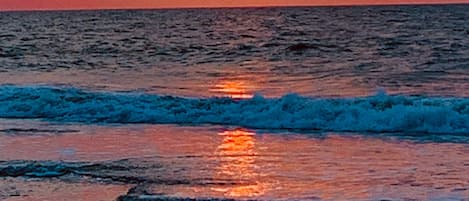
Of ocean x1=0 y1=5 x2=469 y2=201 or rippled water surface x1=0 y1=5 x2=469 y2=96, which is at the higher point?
ocean x1=0 y1=5 x2=469 y2=201

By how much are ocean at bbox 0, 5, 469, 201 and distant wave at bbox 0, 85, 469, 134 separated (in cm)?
3

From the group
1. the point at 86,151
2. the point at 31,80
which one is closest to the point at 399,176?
the point at 86,151

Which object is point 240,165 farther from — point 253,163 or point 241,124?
point 241,124

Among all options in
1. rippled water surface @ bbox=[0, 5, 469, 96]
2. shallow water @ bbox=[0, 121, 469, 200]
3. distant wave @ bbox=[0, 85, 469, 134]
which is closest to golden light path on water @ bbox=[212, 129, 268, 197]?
shallow water @ bbox=[0, 121, 469, 200]

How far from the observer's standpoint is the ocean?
897cm

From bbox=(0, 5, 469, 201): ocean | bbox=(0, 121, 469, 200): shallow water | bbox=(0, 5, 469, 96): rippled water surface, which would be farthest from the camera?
bbox=(0, 5, 469, 96): rippled water surface

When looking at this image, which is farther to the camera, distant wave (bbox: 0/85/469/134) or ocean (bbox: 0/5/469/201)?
distant wave (bbox: 0/85/469/134)

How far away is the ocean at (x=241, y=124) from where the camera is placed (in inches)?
353

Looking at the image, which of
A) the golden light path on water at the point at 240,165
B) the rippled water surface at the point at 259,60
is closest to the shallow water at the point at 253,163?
the golden light path on water at the point at 240,165

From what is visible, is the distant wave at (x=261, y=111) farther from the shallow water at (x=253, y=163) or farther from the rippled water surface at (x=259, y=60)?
the rippled water surface at (x=259, y=60)

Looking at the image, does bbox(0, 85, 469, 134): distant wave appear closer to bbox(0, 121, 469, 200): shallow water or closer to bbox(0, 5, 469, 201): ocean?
bbox(0, 5, 469, 201): ocean

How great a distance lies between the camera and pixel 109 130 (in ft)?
46.9

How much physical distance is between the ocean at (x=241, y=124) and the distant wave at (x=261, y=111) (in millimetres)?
33

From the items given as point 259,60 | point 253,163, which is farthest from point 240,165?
point 259,60
